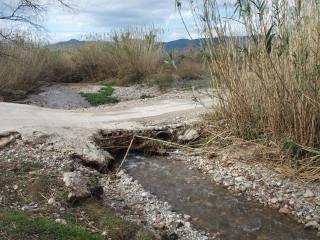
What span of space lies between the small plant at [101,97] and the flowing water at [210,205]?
15.1 feet

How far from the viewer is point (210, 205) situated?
5059 millimetres

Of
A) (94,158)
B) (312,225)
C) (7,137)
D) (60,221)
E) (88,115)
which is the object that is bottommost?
(312,225)

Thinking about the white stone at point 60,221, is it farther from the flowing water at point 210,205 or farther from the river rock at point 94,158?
the river rock at point 94,158

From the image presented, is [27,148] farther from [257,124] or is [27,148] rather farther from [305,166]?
[305,166]

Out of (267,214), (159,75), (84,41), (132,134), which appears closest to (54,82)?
(84,41)

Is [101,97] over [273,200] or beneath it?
over

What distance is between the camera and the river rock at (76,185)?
178 inches

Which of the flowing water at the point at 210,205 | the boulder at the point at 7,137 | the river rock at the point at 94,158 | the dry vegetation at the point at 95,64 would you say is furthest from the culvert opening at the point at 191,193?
the dry vegetation at the point at 95,64

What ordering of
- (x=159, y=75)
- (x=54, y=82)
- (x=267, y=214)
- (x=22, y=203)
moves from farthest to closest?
(x=54, y=82) < (x=159, y=75) < (x=267, y=214) < (x=22, y=203)

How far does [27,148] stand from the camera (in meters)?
5.72

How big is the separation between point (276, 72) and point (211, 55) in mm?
1231

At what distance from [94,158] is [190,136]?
1675mm

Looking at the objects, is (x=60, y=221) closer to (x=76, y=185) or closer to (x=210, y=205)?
(x=76, y=185)

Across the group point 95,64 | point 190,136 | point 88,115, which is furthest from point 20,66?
point 190,136
